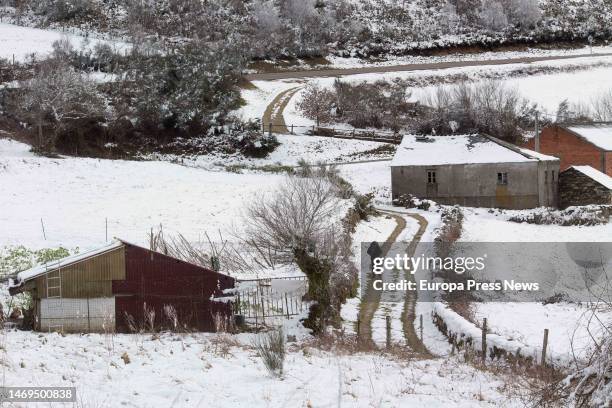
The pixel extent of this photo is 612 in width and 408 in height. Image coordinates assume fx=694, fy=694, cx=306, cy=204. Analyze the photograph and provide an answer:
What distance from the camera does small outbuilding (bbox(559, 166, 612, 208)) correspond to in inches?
1677

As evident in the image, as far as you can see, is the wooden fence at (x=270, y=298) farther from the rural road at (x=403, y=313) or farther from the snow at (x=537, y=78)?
the snow at (x=537, y=78)

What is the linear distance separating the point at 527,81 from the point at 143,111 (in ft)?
144

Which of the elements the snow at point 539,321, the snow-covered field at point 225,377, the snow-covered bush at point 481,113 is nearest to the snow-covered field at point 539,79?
the snow-covered bush at point 481,113

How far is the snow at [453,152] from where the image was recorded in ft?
148

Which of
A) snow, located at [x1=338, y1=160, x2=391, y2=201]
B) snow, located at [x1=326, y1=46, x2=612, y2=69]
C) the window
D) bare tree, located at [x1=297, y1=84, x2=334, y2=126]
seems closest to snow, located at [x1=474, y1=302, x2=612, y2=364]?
the window

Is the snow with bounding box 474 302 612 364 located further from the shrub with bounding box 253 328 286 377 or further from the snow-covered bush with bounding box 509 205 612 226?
the snow-covered bush with bounding box 509 205 612 226

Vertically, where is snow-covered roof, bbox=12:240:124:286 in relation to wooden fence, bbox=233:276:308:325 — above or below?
above

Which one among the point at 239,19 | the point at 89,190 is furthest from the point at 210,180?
the point at 239,19

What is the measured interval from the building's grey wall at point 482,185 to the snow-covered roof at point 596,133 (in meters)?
5.94

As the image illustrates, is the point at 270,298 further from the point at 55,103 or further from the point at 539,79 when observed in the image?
the point at 539,79

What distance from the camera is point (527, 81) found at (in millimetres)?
77250

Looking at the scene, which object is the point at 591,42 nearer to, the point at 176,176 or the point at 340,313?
the point at 176,176

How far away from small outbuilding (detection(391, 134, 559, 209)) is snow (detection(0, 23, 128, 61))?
129 feet

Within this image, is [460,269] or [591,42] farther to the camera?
[591,42]
